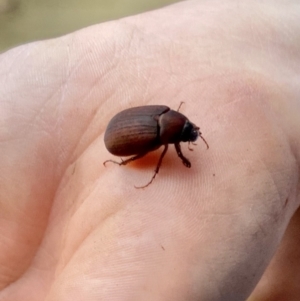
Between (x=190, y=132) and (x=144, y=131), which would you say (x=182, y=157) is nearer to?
(x=190, y=132)

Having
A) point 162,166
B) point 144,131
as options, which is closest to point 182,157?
point 162,166

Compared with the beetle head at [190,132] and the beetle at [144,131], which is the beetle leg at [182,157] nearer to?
the beetle at [144,131]

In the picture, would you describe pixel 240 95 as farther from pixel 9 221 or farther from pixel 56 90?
pixel 9 221

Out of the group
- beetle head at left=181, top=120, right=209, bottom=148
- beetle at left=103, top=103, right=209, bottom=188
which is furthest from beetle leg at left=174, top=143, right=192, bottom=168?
beetle head at left=181, top=120, right=209, bottom=148

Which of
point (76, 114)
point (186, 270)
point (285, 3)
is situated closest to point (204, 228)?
point (186, 270)

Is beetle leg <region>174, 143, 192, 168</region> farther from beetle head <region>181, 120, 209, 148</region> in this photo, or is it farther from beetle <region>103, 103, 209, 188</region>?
beetle head <region>181, 120, 209, 148</region>

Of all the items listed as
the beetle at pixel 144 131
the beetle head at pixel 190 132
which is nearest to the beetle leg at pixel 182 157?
the beetle at pixel 144 131
